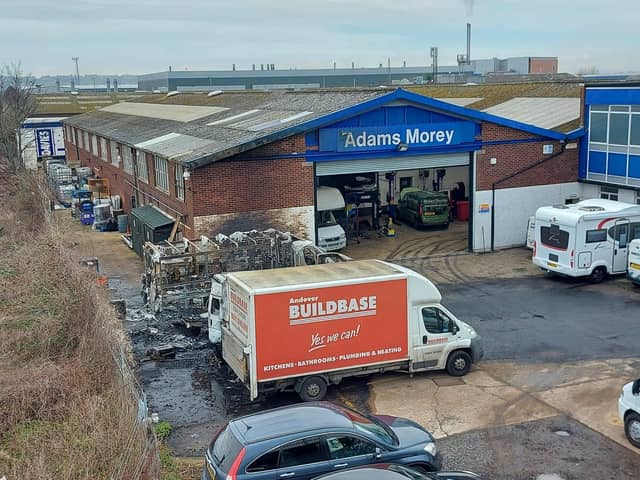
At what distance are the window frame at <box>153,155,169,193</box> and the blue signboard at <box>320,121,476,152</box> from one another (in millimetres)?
6293

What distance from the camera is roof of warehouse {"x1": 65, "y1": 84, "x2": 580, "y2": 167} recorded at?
23984mm

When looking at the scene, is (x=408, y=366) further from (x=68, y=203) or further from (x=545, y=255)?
(x=68, y=203)

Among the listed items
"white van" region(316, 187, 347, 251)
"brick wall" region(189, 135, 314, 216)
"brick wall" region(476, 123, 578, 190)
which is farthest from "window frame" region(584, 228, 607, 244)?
"white van" region(316, 187, 347, 251)

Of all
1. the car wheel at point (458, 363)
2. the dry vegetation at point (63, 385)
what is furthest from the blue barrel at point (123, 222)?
the car wheel at point (458, 363)

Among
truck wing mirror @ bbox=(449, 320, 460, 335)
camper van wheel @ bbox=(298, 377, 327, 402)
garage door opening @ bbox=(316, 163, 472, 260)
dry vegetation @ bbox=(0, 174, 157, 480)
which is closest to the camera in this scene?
dry vegetation @ bbox=(0, 174, 157, 480)

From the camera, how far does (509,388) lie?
574 inches

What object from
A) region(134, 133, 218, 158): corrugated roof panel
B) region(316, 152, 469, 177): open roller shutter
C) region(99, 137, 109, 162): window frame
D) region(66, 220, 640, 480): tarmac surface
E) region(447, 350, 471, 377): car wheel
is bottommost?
region(66, 220, 640, 480): tarmac surface

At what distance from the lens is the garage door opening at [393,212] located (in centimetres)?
2773

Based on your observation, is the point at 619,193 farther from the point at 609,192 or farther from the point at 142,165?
the point at 142,165

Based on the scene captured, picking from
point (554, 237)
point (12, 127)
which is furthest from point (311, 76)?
point (554, 237)

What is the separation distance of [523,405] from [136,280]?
14807 millimetres

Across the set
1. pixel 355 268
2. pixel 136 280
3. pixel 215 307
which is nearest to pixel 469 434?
pixel 355 268

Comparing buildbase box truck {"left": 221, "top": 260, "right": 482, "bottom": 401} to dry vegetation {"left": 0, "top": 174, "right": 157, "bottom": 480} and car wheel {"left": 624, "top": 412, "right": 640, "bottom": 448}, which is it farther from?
car wheel {"left": 624, "top": 412, "right": 640, "bottom": 448}

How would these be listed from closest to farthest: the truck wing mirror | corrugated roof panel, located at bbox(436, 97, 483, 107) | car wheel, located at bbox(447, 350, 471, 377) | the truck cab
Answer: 1. the truck cab
2. the truck wing mirror
3. car wheel, located at bbox(447, 350, 471, 377)
4. corrugated roof panel, located at bbox(436, 97, 483, 107)
